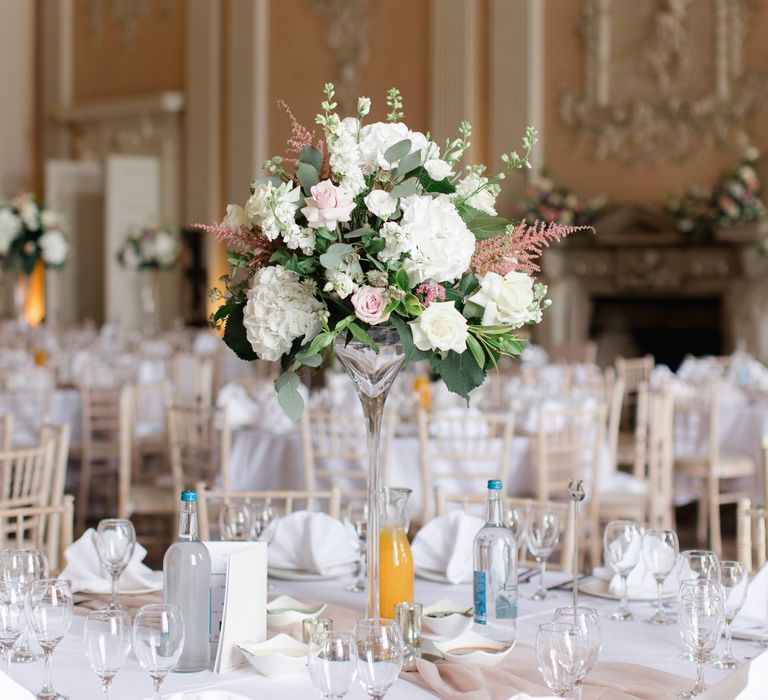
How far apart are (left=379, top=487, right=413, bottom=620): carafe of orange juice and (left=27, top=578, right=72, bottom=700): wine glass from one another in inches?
22.3

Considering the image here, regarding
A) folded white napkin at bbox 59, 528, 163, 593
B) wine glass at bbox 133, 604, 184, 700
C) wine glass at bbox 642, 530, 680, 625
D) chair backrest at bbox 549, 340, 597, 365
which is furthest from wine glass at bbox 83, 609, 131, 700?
chair backrest at bbox 549, 340, 597, 365

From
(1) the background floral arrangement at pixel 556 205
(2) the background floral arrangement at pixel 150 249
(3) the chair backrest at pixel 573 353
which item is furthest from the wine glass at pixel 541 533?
(2) the background floral arrangement at pixel 150 249

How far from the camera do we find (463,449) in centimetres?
494

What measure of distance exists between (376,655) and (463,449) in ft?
11.0

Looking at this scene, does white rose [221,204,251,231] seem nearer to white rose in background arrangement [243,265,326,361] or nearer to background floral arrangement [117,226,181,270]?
white rose in background arrangement [243,265,326,361]

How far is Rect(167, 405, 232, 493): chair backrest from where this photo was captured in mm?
4938

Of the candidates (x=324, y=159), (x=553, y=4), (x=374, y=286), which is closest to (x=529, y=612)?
(x=374, y=286)

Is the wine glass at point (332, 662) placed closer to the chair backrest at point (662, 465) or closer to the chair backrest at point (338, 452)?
the chair backrest at point (338, 452)

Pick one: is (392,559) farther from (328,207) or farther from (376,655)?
(328,207)

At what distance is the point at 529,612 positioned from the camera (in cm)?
240

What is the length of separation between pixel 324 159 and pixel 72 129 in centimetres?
1335

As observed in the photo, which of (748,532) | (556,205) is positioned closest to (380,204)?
(748,532)

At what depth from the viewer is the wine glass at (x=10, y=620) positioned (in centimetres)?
193

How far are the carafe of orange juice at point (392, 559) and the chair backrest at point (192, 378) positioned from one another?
537 centimetres
